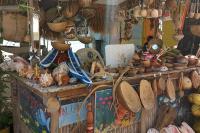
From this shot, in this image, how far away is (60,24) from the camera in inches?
101

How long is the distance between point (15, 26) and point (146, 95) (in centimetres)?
141

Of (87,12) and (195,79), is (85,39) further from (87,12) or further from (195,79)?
(195,79)

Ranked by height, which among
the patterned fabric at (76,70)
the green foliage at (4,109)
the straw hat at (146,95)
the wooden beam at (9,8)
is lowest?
the green foliage at (4,109)

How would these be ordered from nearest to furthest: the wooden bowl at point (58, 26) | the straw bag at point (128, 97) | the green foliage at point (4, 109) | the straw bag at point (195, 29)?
1. the straw bag at point (128, 97)
2. the wooden bowl at point (58, 26)
3. the green foliage at point (4, 109)
4. the straw bag at point (195, 29)

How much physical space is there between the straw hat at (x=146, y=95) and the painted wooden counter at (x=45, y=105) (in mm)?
71

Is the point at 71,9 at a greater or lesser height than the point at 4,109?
greater

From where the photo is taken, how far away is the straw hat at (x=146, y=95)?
2.63 metres

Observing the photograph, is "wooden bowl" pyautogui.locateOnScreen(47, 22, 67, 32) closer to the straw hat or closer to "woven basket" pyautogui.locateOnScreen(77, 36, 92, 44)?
"woven basket" pyautogui.locateOnScreen(77, 36, 92, 44)

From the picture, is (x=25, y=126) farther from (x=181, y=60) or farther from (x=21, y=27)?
(x=181, y=60)

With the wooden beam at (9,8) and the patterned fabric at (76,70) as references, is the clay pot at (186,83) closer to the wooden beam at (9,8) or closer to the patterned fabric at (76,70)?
the patterned fabric at (76,70)

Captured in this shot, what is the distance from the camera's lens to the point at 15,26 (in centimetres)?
276

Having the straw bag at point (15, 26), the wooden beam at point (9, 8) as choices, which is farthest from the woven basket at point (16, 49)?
the wooden beam at point (9, 8)

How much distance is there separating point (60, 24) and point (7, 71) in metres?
0.75

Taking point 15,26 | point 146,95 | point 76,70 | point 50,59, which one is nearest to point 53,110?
point 76,70
